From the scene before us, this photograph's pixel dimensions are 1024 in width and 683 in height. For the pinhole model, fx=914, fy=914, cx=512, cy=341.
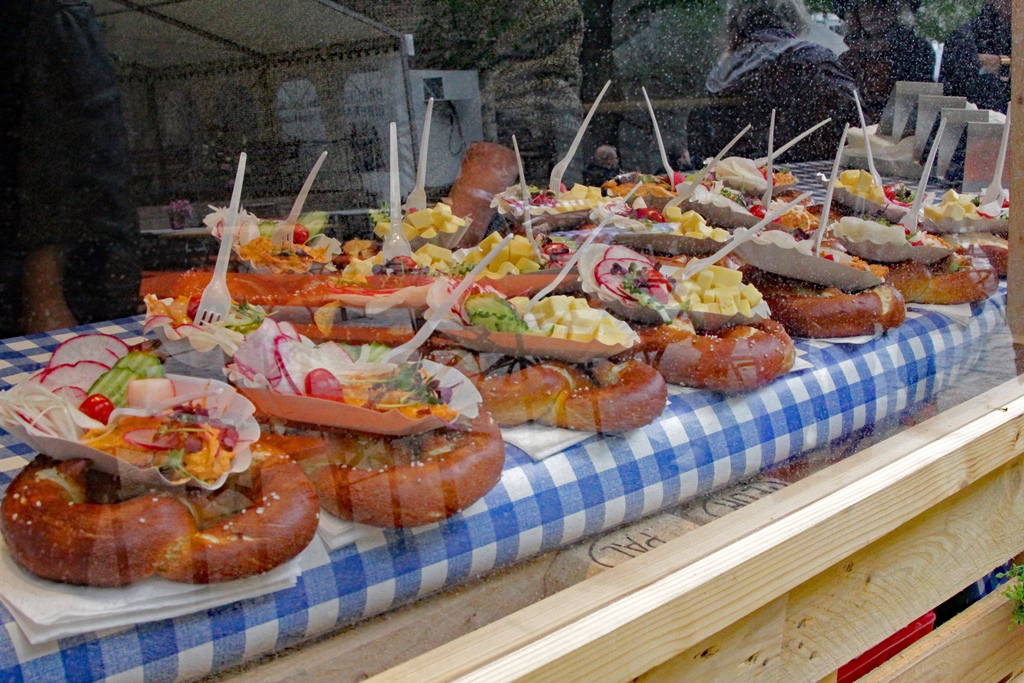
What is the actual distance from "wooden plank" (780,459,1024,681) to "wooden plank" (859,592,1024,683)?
2.8 inches

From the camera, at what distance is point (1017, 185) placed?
1.65m

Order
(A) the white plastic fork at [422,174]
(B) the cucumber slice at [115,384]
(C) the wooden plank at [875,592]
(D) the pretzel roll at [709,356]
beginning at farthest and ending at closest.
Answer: (D) the pretzel roll at [709,356]
(C) the wooden plank at [875,592]
(A) the white plastic fork at [422,174]
(B) the cucumber slice at [115,384]

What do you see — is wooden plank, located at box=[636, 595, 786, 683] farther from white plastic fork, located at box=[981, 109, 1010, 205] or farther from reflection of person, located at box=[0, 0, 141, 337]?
→ white plastic fork, located at box=[981, 109, 1010, 205]

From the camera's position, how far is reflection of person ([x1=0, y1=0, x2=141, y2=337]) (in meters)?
0.78

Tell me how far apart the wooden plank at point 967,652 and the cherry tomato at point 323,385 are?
0.95 metres

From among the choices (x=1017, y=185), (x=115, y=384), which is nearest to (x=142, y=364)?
(x=115, y=384)

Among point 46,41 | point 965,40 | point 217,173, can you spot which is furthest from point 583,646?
point 965,40

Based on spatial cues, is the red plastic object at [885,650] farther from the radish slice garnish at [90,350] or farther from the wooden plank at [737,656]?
the radish slice garnish at [90,350]

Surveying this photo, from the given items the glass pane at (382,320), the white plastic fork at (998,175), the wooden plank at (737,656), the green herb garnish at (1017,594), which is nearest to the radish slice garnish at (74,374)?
the glass pane at (382,320)

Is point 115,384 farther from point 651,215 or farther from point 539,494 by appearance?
point 651,215

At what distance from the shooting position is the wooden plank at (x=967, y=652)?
139cm

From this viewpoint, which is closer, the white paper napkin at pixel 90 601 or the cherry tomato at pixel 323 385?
the white paper napkin at pixel 90 601

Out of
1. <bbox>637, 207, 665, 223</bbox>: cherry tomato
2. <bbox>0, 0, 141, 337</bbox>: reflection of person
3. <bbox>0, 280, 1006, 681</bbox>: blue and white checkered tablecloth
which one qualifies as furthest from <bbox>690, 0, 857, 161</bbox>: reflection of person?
<bbox>0, 0, 141, 337</bbox>: reflection of person

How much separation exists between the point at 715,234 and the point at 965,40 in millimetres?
607
